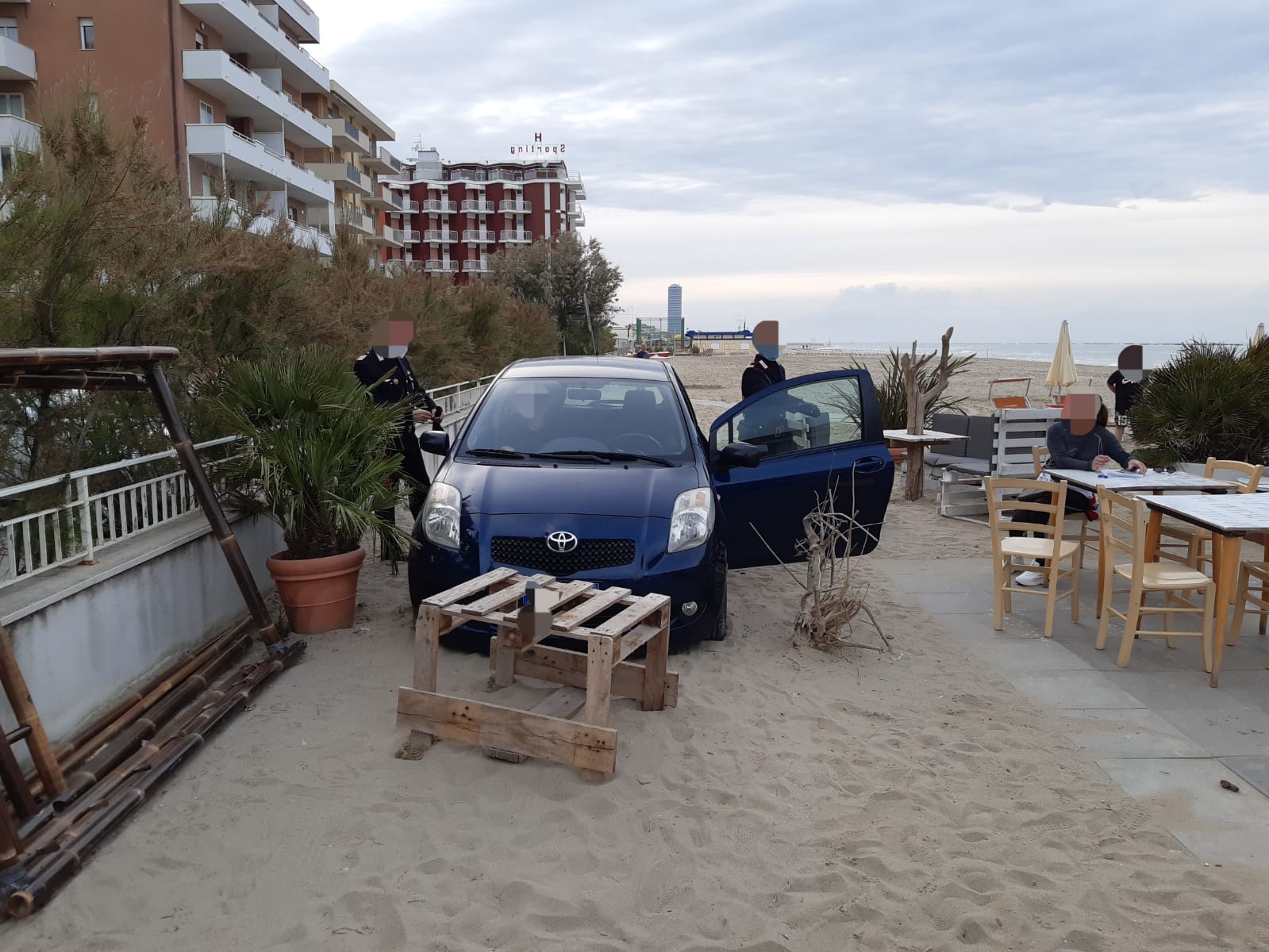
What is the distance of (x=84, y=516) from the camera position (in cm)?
443

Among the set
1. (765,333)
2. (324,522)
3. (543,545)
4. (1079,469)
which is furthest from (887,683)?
(765,333)

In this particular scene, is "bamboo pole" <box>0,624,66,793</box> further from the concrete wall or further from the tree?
the tree

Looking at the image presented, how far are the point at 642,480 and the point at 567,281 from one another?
121ft

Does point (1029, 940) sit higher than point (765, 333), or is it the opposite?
point (765, 333)

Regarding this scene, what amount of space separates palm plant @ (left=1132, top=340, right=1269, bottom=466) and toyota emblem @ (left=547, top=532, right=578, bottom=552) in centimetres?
810

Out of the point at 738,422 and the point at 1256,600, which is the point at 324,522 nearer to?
the point at 738,422

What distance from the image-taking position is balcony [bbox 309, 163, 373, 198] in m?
46.1

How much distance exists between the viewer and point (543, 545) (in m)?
5.00

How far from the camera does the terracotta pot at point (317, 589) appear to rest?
5.66m

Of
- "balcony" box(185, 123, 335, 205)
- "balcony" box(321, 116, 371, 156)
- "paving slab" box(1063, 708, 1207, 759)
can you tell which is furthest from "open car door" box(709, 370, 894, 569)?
"balcony" box(321, 116, 371, 156)

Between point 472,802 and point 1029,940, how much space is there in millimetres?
2088

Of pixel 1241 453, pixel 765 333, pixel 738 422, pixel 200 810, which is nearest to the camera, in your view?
pixel 200 810

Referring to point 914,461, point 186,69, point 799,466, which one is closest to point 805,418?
point 799,466

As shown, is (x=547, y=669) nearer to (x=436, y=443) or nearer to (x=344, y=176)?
(x=436, y=443)
